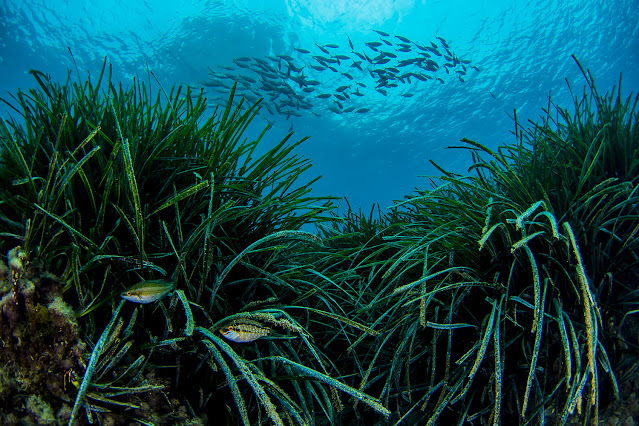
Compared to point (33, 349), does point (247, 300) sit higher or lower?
higher

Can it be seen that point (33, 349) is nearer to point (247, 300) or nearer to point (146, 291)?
point (146, 291)

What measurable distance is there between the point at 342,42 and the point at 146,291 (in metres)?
38.9

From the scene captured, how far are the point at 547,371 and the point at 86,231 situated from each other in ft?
7.25

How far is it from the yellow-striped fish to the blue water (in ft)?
68.7

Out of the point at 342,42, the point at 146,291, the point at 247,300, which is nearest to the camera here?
the point at 146,291

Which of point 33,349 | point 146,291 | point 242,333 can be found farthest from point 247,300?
point 33,349

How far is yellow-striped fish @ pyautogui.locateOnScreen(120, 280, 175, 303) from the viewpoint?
1.10 meters

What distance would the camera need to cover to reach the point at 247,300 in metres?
1.63

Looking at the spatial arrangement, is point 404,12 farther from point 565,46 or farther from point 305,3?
point 565,46

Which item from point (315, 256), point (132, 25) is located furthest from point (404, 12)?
point (315, 256)

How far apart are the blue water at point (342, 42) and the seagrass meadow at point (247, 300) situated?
20256 mm

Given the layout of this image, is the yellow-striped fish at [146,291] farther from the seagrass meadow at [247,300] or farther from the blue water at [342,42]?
the blue water at [342,42]

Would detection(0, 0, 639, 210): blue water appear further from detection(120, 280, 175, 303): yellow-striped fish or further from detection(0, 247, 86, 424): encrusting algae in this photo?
detection(0, 247, 86, 424): encrusting algae

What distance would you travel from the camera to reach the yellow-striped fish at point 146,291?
43.2 inches
